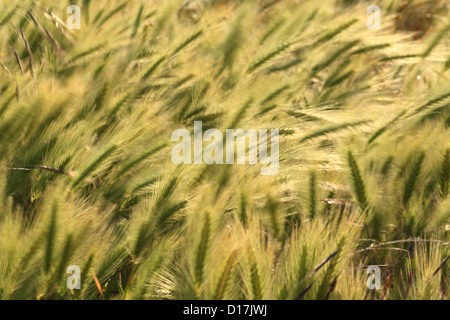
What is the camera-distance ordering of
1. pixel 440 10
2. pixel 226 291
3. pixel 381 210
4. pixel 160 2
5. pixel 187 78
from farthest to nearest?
1. pixel 440 10
2. pixel 160 2
3. pixel 187 78
4. pixel 381 210
5. pixel 226 291

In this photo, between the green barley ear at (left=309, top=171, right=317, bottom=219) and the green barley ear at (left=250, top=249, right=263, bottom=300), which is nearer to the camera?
the green barley ear at (left=250, top=249, right=263, bottom=300)

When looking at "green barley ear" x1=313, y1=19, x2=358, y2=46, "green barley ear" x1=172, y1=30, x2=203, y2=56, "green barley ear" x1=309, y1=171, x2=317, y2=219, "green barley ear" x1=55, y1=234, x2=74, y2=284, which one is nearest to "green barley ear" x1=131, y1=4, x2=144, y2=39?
"green barley ear" x1=172, y1=30, x2=203, y2=56

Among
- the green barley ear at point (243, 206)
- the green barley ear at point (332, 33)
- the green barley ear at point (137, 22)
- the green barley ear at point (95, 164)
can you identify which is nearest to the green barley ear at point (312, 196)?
the green barley ear at point (243, 206)

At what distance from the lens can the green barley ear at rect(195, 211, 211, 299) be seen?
0.75 metres

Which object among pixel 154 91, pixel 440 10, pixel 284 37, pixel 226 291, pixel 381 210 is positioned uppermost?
pixel 440 10

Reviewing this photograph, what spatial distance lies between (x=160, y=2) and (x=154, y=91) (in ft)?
1.98

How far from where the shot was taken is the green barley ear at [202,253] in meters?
0.75

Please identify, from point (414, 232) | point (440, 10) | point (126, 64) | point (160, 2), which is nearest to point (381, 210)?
point (414, 232)

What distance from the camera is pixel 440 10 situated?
215cm

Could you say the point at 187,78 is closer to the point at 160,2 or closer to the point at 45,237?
the point at 160,2

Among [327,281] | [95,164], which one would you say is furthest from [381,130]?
[95,164]

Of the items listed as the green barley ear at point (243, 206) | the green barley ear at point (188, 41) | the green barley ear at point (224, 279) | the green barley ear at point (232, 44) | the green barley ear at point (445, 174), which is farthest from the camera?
the green barley ear at point (232, 44)

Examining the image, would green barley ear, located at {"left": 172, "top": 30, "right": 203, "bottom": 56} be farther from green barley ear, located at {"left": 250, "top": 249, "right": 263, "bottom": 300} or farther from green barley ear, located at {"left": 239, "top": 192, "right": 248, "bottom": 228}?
A: green barley ear, located at {"left": 250, "top": 249, "right": 263, "bottom": 300}

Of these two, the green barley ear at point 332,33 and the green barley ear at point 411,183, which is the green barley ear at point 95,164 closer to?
the green barley ear at point 411,183
